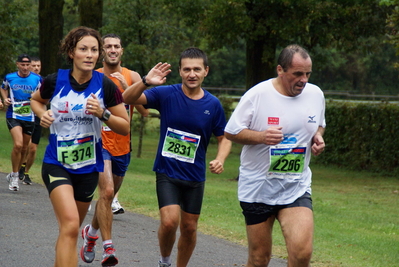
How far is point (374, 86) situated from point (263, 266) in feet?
238

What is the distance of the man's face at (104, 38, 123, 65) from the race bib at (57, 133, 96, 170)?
7.54ft

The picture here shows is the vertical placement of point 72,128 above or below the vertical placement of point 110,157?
above

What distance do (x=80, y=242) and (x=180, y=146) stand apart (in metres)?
2.41

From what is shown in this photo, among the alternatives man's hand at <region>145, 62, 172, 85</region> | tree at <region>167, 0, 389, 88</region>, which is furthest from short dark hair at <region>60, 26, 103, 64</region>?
tree at <region>167, 0, 389, 88</region>

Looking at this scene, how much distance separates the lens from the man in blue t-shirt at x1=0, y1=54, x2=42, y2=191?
11719mm

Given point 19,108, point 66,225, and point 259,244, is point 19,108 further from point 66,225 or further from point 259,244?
point 259,244

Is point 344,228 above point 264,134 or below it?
below

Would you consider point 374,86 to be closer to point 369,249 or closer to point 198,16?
point 198,16

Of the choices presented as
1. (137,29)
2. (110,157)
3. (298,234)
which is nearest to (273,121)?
(298,234)

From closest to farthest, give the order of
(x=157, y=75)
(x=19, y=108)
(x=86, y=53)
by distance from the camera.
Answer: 1. (x=86, y=53)
2. (x=157, y=75)
3. (x=19, y=108)

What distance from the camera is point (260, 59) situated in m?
20.3

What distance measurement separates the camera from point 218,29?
62.5ft

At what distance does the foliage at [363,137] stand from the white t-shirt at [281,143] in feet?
54.1

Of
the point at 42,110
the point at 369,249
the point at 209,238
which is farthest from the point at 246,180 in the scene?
the point at 369,249
